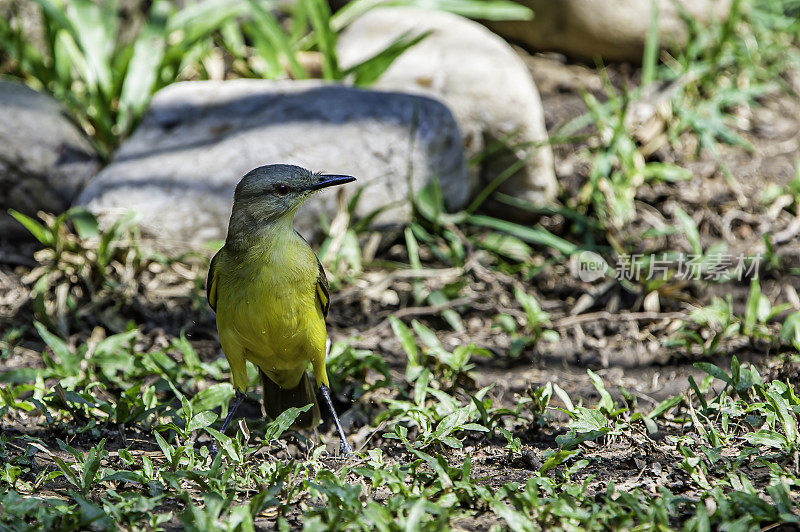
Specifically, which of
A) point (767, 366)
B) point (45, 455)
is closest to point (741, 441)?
point (767, 366)

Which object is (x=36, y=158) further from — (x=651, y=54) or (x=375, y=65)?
(x=651, y=54)

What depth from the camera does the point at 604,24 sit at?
337 inches

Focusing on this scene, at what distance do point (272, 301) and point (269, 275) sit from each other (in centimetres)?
13

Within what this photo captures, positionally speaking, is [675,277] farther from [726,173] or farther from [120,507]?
[120,507]

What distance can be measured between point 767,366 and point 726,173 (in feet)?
9.03

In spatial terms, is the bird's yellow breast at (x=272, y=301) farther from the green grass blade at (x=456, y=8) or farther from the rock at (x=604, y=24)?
the rock at (x=604, y=24)

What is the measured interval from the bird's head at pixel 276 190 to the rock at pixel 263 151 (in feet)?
6.71

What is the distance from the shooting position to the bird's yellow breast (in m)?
4.09

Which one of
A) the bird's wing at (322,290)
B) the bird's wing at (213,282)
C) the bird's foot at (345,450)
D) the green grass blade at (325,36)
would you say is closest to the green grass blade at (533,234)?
the green grass blade at (325,36)

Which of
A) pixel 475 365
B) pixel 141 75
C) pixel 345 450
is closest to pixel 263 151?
pixel 141 75

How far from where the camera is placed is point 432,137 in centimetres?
655

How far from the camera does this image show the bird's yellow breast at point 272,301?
409cm

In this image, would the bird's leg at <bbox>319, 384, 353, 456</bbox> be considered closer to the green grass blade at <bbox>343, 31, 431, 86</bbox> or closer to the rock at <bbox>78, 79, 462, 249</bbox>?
the rock at <bbox>78, 79, 462, 249</bbox>

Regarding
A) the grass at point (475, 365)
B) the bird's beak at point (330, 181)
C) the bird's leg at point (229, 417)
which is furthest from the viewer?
the bird's leg at point (229, 417)
